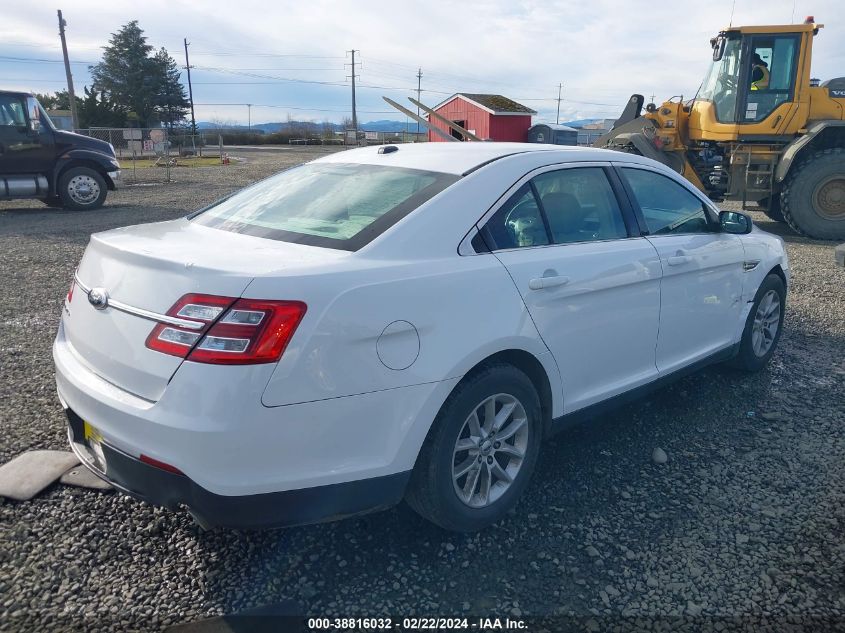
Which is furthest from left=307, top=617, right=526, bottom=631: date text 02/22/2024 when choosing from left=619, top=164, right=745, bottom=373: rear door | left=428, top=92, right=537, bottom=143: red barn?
left=428, top=92, right=537, bottom=143: red barn

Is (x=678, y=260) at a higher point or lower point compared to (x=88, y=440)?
higher

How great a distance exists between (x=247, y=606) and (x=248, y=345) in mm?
1035

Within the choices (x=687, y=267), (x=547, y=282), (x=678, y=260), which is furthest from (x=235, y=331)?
(x=687, y=267)

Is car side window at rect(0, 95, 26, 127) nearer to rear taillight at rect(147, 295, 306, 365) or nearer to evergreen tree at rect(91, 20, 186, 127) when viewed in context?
rear taillight at rect(147, 295, 306, 365)

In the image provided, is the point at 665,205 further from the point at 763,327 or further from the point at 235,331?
the point at 235,331

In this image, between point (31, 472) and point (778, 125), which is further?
point (778, 125)

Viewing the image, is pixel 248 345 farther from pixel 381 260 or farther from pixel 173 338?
pixel 381 260

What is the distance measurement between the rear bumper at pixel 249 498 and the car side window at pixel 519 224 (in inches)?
44.8

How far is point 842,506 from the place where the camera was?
10.4 ft

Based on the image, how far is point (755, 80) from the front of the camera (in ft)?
36.9

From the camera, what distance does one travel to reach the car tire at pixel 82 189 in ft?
44.3

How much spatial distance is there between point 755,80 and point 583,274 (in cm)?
1022

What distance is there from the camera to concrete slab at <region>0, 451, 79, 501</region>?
3.08 m

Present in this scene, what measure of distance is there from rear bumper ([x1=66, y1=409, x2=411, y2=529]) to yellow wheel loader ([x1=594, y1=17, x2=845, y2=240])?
10.9 m
